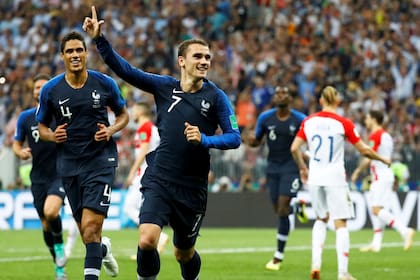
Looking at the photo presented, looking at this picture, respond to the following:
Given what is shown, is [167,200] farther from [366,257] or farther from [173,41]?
[173,41]

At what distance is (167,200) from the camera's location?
36.9 ft

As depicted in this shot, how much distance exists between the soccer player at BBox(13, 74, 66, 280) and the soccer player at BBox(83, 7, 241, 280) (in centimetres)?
383

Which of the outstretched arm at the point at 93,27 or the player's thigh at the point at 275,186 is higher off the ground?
the outstretched arm at the point at 93,27

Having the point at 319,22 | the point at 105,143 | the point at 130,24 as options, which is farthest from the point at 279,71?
the point at 105,143

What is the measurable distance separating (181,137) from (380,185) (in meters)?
10.3

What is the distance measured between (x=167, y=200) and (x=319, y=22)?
2213 cm

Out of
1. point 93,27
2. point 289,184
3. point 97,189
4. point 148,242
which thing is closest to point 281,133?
point 289,184

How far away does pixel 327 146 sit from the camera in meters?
15.4

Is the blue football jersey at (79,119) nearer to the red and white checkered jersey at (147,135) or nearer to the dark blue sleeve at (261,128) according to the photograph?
the dark blue sleeve at (261,128)

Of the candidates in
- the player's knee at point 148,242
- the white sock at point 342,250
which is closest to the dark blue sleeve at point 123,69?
the player's knee at point 148,242

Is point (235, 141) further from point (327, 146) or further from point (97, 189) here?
point (327, 146)

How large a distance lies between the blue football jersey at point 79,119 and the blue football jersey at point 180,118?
1.60 metres

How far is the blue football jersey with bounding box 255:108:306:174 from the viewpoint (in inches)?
711

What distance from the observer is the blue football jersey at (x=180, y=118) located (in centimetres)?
1129
